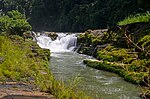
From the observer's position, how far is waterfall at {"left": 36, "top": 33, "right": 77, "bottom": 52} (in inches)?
1259

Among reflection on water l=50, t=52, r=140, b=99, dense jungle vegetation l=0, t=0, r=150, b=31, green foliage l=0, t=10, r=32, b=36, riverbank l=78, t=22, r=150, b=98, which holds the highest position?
dense jungle vegetation l=0, t=0, r=150, b=31

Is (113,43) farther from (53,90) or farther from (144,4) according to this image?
(53,90)

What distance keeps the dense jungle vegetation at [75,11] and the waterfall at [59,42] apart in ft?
22.0

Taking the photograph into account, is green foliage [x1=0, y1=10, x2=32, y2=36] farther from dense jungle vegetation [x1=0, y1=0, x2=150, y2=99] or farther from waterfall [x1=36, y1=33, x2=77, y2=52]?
waterfall [x1=36, y1=33, x2=77, y2=52]

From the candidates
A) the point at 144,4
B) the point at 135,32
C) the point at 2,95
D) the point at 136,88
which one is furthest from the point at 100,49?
the point at 2,95

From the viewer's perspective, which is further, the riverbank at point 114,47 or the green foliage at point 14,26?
the green foliage at point 14,26

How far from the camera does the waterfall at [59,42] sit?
3197 cm

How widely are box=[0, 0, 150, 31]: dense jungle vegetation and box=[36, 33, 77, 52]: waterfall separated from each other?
6.71m

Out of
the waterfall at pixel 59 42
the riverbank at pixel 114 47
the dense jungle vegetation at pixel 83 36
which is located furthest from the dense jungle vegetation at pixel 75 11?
the waterfall at pixel 59 42

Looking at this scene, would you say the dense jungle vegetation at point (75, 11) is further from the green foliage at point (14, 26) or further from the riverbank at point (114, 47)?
the green foliage at point (14, 26)

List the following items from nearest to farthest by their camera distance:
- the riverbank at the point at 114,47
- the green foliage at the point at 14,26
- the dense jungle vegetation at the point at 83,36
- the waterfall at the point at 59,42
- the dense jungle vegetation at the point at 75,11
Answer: the dense jungle vegetation at the point at 83,36 → the riverbank at the point at 114,47 → the green foliage at the point at 14,26 → the waterfall at the point at 59,42 → the dense jungle vegetation at the point at 75,11

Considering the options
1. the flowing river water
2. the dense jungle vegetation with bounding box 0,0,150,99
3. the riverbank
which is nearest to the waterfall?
the riverbank

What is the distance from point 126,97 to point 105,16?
35.0m

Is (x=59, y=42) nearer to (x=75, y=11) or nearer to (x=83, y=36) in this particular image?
(x=83, y=36)
